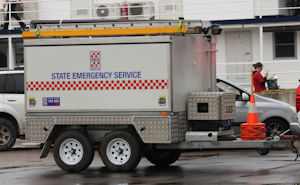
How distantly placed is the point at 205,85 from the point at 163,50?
1.59 meters

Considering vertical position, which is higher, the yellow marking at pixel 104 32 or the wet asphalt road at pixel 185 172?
the yellow marking at pixel 104 32

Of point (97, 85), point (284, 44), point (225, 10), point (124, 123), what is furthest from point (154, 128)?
point (284, 44)

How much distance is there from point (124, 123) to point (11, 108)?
562cm

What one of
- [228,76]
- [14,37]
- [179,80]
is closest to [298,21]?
[228,76]

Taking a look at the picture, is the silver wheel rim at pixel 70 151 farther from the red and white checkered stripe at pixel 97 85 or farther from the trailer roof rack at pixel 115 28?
the trailer roof rack at pixel 115 28

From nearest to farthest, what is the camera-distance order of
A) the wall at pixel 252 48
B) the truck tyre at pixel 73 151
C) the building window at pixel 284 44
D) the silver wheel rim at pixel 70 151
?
the truck tyre at pixel 73 151, the silver wheel rim at pixel 70 151, the wall at pixel 252 48, the building window at pixel 284 44

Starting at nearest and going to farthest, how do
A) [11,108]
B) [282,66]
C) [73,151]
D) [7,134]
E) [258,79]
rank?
[73,151] → [11,108] → [7,134] → [258,79] → [282,66]

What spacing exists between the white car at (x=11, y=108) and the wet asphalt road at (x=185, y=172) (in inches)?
65.4

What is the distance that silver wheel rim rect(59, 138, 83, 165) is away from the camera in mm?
12281

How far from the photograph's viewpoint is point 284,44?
24828mm

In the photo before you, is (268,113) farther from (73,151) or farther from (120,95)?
(73,151)

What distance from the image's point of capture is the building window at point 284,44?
81.5 feet

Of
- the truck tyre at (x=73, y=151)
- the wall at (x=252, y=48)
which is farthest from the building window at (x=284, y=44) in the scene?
the truck tyre at (x=73, y=151)

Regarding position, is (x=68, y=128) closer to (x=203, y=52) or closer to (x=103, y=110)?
(x=103, y=110)
